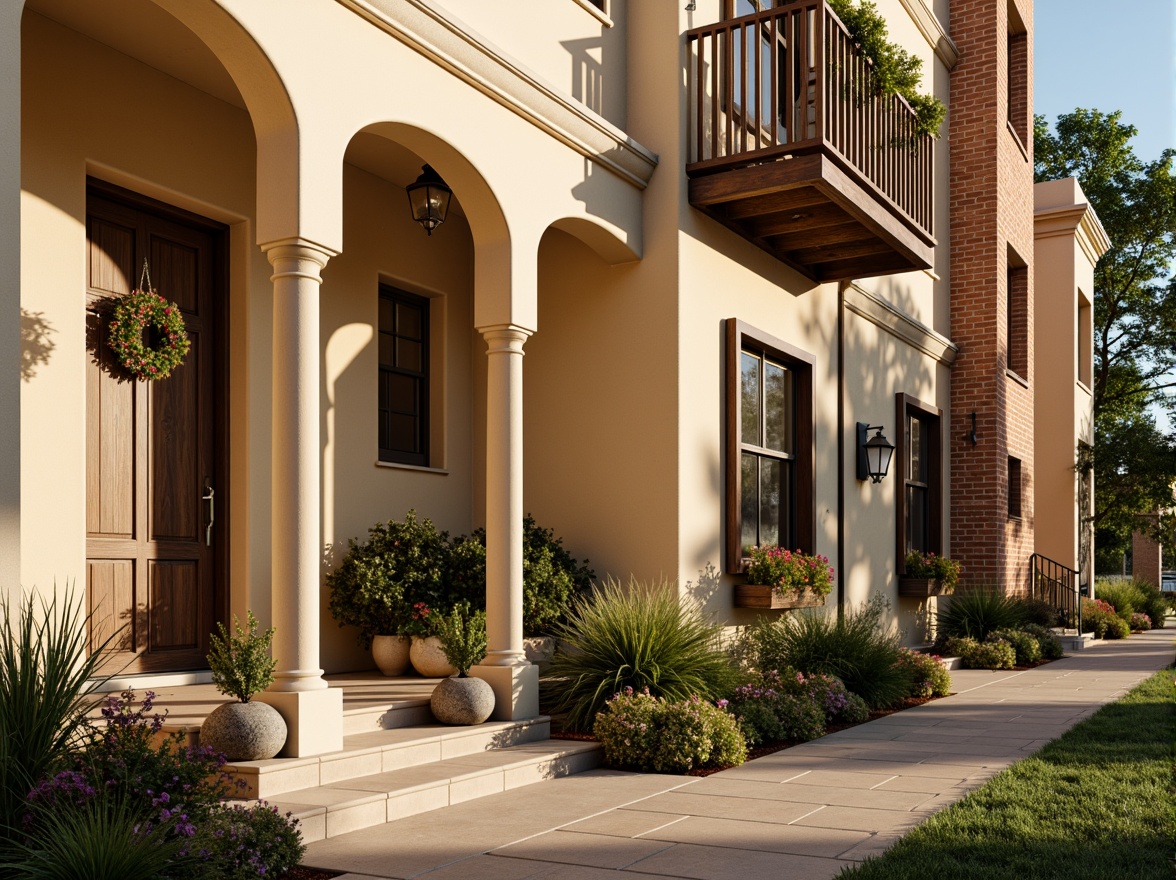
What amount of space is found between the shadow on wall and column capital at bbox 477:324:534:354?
2466 mm

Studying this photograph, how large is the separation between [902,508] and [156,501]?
29.3 feet

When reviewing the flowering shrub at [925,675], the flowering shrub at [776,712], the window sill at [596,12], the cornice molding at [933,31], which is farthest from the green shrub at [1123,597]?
the window sill at [596,12]

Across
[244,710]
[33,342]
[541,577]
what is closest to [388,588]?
[541,577]

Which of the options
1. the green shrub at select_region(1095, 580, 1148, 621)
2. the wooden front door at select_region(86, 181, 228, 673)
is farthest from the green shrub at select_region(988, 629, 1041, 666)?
the wooden front door at select_region(86, 181, 228, 673)

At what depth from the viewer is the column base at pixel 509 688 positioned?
6.77 metres

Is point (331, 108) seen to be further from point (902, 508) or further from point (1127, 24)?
point (902, 508)

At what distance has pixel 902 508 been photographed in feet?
43.0

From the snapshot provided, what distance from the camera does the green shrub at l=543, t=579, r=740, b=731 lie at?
7078 mm

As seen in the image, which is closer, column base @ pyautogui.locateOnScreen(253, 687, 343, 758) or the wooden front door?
column base @ pyautogui.locateOnScreen(253, 687, 343, 758)

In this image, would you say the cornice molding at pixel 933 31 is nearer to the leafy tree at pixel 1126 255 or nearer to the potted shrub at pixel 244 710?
the potted shrub at pixel 244 710

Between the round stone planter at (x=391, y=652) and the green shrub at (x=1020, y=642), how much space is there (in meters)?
8.10

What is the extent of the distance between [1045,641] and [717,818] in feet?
32.8

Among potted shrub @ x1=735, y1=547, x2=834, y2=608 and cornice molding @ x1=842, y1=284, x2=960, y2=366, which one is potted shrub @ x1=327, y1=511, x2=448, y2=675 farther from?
cornice molding @ x1=842, y1=284, x2=960, y2=366

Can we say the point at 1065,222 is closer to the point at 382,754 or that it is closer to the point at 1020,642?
the point at 1020,642
